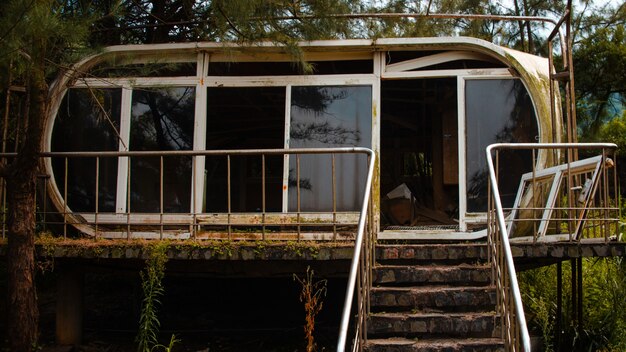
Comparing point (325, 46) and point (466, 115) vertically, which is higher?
point (325, 46)

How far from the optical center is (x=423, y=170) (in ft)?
34.0

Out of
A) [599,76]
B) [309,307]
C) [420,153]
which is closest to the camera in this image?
[309,307]

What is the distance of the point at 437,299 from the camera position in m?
5.15

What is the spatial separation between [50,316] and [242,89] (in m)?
3.98

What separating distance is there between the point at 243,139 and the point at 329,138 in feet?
7.59

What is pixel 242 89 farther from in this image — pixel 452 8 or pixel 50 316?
pixel 452 8

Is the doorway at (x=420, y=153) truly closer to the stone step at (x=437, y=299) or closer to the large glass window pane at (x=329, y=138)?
the large glass window pane at (x=329, y=138)

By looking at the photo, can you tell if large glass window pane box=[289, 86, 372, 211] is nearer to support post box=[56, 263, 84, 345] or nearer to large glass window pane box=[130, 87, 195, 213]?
large glass window pane box=[130, 87, 195, 213]

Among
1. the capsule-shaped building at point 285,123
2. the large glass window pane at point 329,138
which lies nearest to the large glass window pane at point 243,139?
the capsule-shaped building at point 285,123

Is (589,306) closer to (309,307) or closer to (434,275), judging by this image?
(434,275)

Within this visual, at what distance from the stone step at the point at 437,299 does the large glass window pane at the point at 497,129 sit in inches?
68.7

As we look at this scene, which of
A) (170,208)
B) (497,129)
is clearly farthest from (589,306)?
(170,208)

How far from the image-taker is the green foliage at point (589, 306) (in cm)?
675

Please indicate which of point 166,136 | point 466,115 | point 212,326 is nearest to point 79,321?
point 212,326
